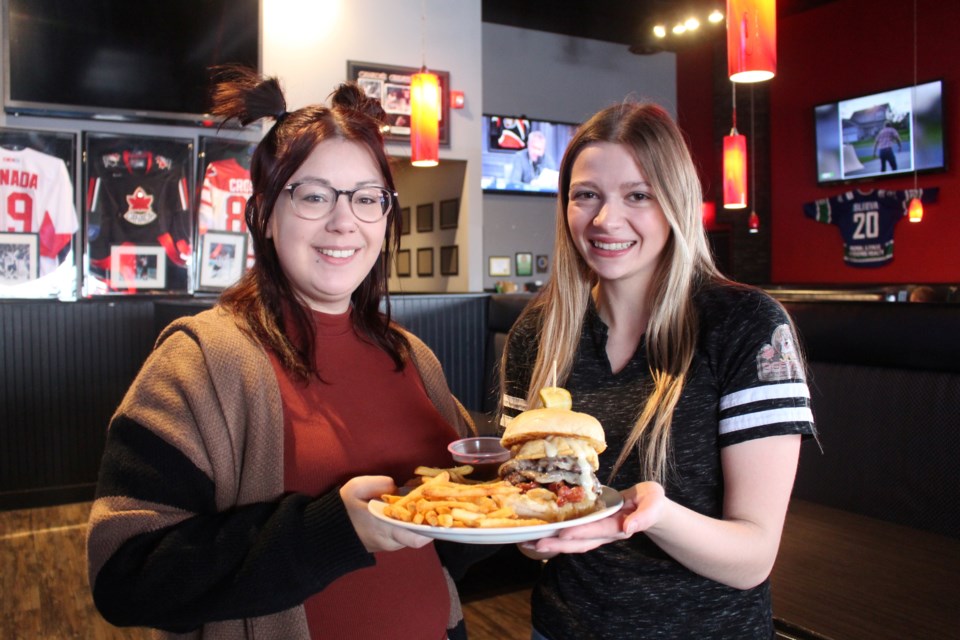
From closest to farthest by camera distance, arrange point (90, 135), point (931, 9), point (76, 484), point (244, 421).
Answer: point (244, 421) < point (76, 484) < point (90, 135) < point (931, 9)

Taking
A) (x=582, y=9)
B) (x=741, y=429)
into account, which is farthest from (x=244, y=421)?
(x=582, y=9)

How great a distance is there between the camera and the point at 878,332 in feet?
8.54

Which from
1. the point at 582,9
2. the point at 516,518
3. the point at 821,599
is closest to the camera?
the point at 516,518

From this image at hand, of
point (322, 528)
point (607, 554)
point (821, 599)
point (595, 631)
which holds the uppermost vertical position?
point (322, 528)

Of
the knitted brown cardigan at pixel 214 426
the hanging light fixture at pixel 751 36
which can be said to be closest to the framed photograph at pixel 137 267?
the hanging light fixture at pixel 751 36

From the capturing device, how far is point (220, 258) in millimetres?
5516

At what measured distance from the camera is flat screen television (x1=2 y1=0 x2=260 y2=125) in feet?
16.0

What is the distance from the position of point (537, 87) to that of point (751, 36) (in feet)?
24.2

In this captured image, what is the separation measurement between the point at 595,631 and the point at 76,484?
13.4 feet

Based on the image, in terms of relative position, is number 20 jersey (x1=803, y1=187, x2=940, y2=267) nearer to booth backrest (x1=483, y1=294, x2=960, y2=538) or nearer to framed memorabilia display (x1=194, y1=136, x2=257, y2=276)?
booth backrest (x1=483, y1=294, x2=960, y2=538)

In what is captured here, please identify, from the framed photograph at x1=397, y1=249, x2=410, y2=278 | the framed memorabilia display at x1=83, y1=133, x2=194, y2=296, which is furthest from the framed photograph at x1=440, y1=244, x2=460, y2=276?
the framed memorabilia display at x1=83, y1=133, x2=194, y2=296

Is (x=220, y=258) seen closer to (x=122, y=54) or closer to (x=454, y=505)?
(x=122, y=54)

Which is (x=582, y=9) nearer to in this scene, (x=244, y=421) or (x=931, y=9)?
(x=931, y=9)

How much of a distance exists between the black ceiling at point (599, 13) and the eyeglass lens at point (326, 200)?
8354mm
